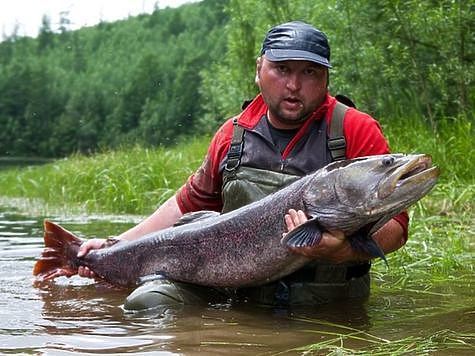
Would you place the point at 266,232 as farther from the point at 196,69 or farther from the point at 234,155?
the point at 196,69

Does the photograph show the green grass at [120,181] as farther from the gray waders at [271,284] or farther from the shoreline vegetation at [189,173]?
the gray waders at [271,284]

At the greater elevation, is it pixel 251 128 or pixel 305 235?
pixel 251 128

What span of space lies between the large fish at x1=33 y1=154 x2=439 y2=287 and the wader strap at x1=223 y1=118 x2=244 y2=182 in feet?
0.89

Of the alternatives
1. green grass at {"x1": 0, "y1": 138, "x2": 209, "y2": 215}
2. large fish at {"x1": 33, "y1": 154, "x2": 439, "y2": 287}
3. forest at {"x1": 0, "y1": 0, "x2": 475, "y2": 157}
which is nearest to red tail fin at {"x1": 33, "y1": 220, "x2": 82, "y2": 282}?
large fish at {"x1": 33, "y1": 154, "x2": 439, "y2": 287}

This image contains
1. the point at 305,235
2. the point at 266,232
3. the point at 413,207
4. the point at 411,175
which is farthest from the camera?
the point at 413,207

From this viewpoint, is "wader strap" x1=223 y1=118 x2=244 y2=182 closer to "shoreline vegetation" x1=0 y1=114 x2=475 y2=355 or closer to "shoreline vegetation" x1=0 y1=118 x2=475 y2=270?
"shoreline vegetation" x1=0 y1=114 x2=475 y2=355

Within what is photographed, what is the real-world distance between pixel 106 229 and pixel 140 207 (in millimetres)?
2398

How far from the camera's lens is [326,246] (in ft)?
12.3

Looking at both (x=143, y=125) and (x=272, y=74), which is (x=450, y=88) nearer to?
(x=272, y=74)

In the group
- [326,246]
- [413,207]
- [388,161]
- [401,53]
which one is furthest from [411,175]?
[401,53]

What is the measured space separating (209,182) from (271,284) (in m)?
0.91

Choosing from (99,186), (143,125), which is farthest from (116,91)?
(99,186)

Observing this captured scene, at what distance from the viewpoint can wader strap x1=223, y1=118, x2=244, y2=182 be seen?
4.57 meters

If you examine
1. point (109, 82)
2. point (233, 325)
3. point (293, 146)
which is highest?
point (109, 82)
